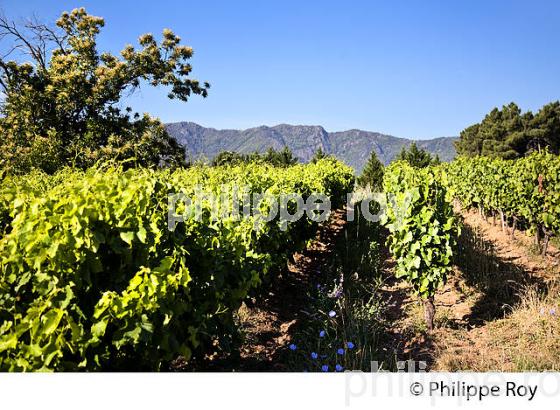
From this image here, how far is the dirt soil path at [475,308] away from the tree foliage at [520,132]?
1723 inches

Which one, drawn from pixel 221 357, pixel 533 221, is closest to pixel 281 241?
pixel 221 357

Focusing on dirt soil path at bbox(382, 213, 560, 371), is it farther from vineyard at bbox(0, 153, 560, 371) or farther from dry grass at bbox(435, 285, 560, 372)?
vineyard at bbox(0, 153, 560, 371)

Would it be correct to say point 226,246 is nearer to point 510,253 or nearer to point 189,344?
point 189,344

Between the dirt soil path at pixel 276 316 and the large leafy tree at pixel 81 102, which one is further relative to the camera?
the large leafy tree at pixel 81 102

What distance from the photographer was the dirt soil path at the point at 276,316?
4.45 m

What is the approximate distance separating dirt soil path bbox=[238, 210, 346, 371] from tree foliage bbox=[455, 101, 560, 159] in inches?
1768

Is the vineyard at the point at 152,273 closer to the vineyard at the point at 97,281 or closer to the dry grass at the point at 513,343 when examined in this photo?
the vineyard at the point at 97,281

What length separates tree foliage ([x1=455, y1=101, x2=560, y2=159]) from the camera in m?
46.8

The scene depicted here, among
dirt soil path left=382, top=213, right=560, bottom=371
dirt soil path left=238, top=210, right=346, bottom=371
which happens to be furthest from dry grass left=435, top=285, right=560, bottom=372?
dirt soil path left=238, top=210, right=346, bottom=371

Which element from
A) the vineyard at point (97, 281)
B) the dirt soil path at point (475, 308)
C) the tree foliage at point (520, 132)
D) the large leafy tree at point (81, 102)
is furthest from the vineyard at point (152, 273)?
the tree foliage at point (520, 132)

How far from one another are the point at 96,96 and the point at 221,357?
62.0ft

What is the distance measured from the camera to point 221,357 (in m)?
4.32

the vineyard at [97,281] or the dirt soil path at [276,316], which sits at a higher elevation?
the vineyard at [97,281]

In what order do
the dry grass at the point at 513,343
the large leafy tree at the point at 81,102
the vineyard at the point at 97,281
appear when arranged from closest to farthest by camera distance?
the vineyard at the point at 97,281 → the dry grass at the point at 513,343 → the large leafy tree at the point at 81,102
